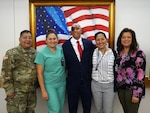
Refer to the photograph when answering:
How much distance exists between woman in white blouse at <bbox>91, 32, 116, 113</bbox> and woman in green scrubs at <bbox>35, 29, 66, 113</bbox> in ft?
1.39

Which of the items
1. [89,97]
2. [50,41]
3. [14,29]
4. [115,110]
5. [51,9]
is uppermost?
[51,9]

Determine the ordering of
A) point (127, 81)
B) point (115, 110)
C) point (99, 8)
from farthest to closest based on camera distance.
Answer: point (115, 110) → point (99, 8) → point (127, 81)

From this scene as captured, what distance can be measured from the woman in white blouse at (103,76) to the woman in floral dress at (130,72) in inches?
3.9

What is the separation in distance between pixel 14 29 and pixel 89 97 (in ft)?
4.74

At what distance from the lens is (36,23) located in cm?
261

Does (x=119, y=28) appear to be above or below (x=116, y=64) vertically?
above

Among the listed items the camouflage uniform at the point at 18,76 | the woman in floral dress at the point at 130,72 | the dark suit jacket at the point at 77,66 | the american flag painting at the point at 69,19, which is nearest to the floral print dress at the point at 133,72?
the woman in floral dress at the point at 130,72

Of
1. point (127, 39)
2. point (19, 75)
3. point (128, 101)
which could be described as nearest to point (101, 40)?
point (127, 39)

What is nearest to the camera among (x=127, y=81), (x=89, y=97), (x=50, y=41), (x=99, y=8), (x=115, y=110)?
(x=127, y=81)

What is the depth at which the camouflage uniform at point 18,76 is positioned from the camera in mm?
2152

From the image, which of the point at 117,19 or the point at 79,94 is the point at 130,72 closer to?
the point at 79,94

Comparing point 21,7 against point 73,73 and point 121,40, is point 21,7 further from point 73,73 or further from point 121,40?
point 121,40

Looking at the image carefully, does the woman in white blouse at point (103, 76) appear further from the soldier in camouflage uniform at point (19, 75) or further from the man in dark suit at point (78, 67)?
the soldier in camouflage uniform at point (19, 75)

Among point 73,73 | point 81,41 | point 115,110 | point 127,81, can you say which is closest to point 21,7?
point 81,41
